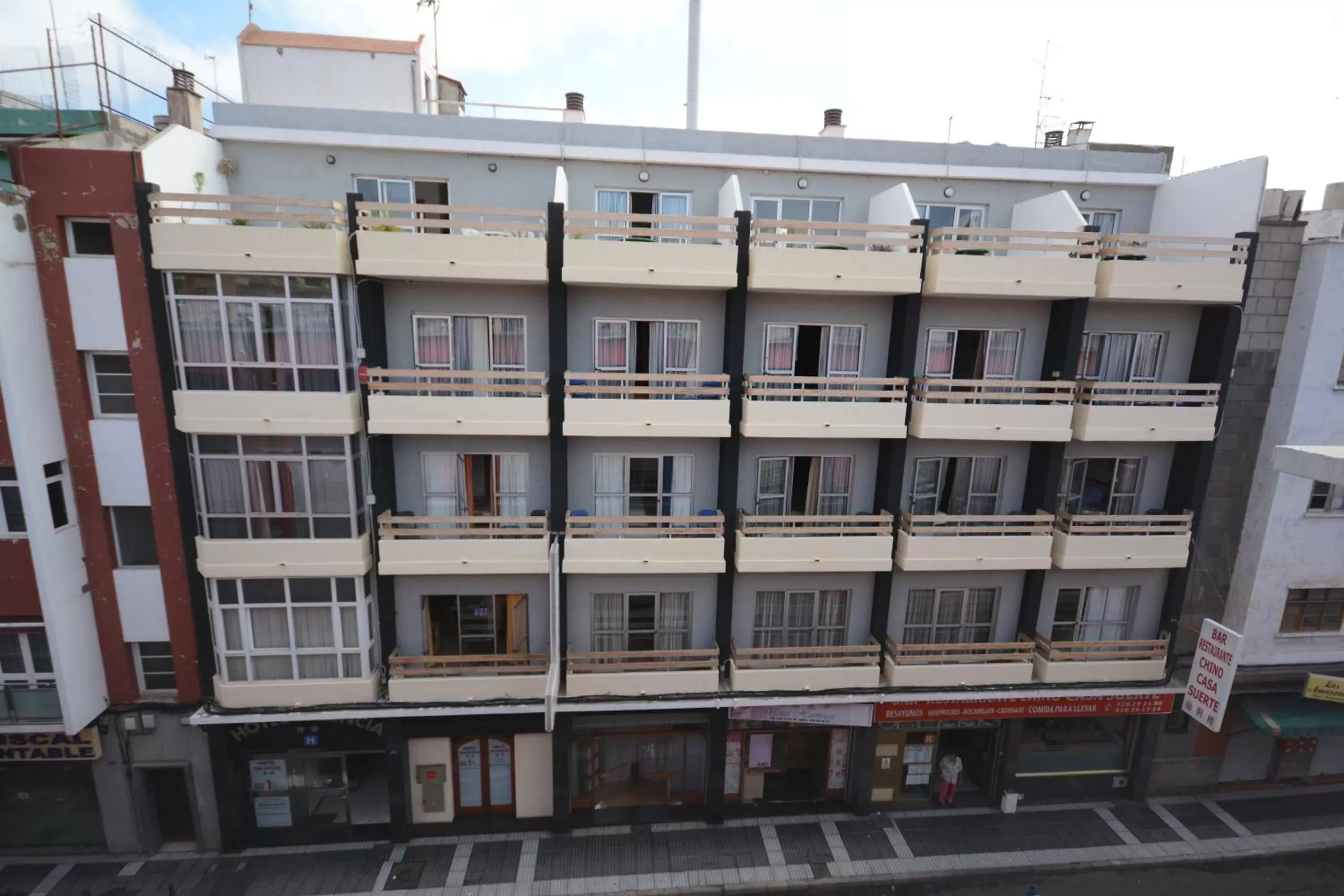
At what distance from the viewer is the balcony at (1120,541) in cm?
1423

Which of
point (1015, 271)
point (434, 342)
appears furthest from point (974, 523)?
point (434, 342)

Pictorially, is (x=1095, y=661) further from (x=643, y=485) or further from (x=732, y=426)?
(x=643, y=485)

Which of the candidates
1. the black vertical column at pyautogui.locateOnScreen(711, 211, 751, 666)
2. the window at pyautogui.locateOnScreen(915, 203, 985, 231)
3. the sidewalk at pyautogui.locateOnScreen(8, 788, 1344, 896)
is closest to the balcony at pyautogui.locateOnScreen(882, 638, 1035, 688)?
the black vertical column at pyautogui.locateOnScreen(711, 211, 751, 666)

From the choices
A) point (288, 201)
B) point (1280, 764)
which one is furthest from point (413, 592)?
point (1280, 764)

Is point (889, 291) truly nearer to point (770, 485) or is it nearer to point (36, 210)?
point (770, 485)

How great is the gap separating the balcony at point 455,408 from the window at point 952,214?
10904mm

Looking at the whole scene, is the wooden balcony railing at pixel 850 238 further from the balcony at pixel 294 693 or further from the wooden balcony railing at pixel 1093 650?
the balcony at pixel 294 693

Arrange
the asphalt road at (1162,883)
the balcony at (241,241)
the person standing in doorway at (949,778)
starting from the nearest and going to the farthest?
the balcony at (241,241)
the asphalt road at (1162,883)
the person standing in doorway at (949,778)

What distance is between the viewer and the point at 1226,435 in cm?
1478

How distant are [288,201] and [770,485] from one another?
37.4 feet

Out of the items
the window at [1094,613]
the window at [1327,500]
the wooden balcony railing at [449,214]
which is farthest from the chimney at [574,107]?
the window at [1327,500]

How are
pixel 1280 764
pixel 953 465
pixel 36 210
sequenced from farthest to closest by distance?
pixel 1280 764
pixel 953 465
pixel 36 210

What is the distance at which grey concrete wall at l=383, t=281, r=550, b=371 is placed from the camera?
42.2 feet

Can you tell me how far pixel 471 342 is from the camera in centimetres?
1319
